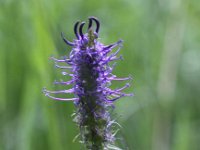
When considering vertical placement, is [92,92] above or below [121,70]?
below

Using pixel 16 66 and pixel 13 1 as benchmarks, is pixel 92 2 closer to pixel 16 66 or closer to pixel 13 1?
pixel 16 66

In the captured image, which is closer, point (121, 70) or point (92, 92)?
point (92, 92)

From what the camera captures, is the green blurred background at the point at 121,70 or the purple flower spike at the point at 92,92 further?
the green blurred background at the point at 121,70

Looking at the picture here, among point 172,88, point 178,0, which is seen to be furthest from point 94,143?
point 178,0

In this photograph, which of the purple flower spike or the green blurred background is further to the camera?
the green blurred background
